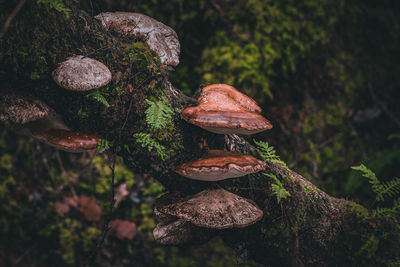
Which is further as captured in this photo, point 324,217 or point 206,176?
point 324,217

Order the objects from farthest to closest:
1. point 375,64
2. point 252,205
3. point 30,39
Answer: point 375,64 → point 252,205 → point 30,39

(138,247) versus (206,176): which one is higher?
(206,176)

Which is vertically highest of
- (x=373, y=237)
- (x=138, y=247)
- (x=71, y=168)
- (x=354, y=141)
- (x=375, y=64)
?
(x=375, y=64)

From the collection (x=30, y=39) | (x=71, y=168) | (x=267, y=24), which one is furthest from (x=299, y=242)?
(x=71, y=168)

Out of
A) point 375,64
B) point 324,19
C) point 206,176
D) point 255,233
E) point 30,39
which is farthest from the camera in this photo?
point 375,64

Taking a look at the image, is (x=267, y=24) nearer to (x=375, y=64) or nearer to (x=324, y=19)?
(x=324, y=19)

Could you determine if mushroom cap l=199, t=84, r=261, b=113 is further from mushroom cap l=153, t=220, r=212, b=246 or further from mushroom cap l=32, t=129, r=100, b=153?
mushroom cap l=153, t=220, r=212, b=246

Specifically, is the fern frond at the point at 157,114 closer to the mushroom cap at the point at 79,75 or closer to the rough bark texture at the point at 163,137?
the rough bark texture at the point at 163,137

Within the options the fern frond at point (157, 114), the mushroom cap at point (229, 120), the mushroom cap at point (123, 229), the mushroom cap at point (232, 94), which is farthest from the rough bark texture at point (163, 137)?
the mushroom cap at point (123, 229)
